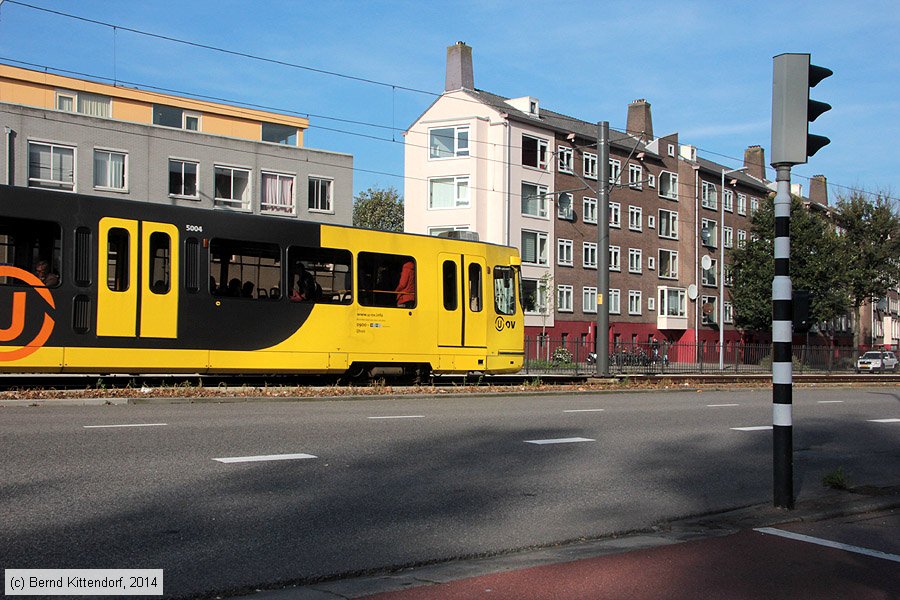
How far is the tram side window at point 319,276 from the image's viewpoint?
18.8m

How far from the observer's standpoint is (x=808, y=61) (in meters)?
7.60

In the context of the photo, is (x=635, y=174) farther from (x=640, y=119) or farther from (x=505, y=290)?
(x=505, y=290)

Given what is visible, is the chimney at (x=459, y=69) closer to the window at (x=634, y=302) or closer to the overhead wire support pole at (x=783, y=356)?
the window at (x=634, y=302)

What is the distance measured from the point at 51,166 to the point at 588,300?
3310cm

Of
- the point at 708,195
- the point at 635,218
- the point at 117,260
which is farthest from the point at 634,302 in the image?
the point at 117,260

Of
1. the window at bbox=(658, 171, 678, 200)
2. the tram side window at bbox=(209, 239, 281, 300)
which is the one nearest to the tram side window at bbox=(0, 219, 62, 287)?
the tram side window at bbox=(209, 239, 281, 300)

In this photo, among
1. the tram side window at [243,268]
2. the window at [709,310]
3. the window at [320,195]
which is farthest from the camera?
the window at [709,310]

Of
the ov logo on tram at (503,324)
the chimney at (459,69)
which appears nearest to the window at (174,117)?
the chimney at (459,69)

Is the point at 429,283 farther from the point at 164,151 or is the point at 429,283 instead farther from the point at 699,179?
the point at 699,179

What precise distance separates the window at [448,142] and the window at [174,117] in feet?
43.8

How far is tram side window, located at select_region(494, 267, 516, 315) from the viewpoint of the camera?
22094 mm

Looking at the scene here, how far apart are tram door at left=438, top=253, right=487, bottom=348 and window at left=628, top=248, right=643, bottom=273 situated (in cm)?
4239

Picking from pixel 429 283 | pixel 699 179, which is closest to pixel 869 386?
pixel 429 283

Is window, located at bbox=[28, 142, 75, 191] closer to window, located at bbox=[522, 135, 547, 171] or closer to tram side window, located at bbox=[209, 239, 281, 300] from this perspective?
tram side window, located at bbox=[209, 239, 281, 300]
